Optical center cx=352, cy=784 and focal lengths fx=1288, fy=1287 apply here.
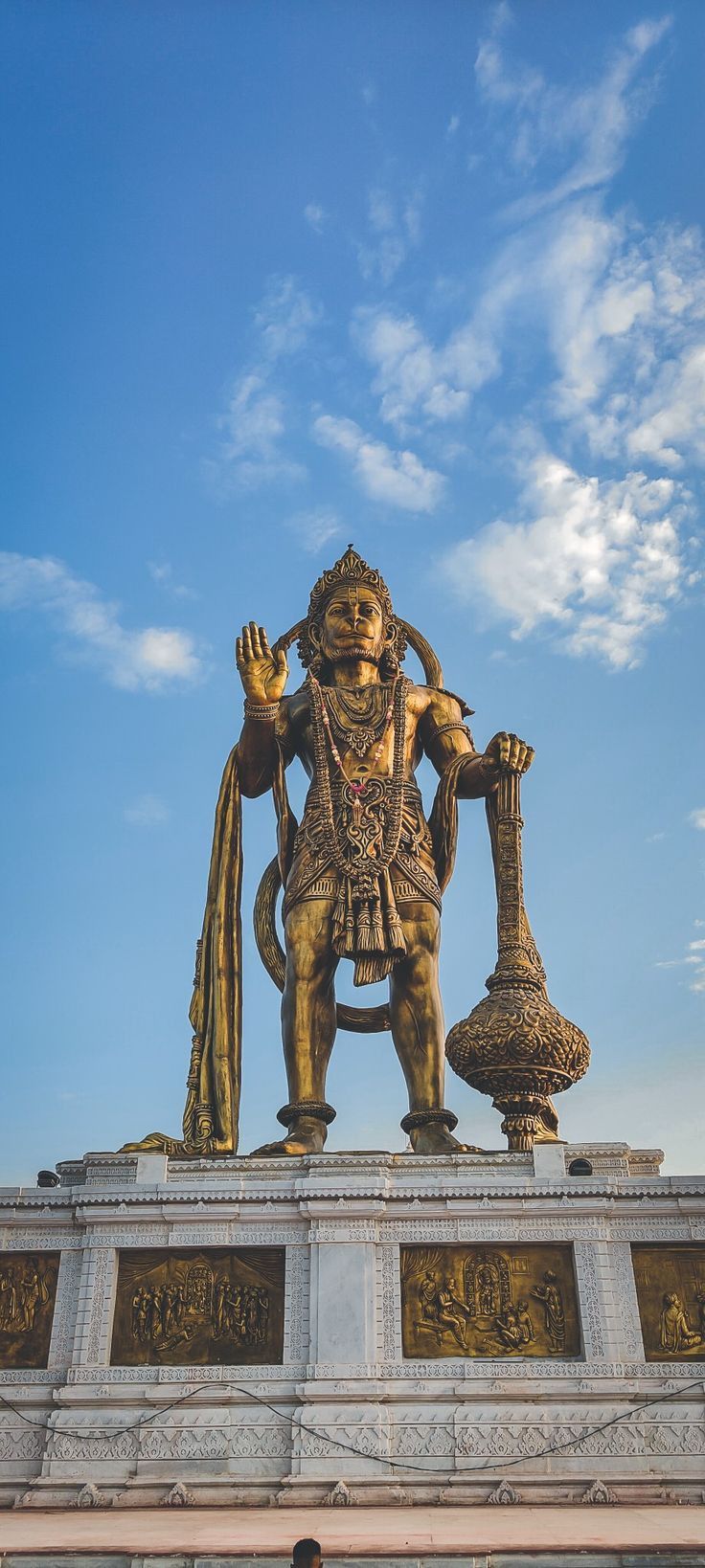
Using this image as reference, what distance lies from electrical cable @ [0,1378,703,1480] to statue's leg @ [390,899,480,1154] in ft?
6.89

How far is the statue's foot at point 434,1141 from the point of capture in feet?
29.2

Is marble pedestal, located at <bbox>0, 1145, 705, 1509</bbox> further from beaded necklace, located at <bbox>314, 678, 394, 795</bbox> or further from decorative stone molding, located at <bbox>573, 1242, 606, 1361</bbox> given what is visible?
beaded necklace, located at <bbox>314, 678, 394, 795</bbox>

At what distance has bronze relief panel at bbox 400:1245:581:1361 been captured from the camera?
7895 millimetres

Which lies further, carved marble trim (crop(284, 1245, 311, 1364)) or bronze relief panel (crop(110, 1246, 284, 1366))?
bronze relief panel (crop(110, 1246, 284, 1366))

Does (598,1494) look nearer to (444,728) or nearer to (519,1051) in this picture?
(519,1051)

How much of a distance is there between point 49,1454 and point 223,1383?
107 centimetres

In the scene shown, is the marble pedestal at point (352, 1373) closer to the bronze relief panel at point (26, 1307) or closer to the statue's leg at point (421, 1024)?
the bronze relief panel at point (26, 1307)

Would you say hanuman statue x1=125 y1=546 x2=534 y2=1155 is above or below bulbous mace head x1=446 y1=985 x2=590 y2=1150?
above

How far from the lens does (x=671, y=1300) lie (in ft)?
26.3

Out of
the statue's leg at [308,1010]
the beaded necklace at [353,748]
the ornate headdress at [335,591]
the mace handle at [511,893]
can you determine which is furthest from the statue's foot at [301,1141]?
the ornate headdress at [335,591]

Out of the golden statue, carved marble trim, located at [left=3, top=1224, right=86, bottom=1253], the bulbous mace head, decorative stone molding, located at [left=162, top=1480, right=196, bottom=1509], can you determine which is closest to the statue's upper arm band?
the golden statue

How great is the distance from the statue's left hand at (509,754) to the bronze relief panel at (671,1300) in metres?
3.84

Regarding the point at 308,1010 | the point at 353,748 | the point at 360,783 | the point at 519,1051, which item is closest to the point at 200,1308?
the point at 308,1010

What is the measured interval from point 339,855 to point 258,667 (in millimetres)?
1656
